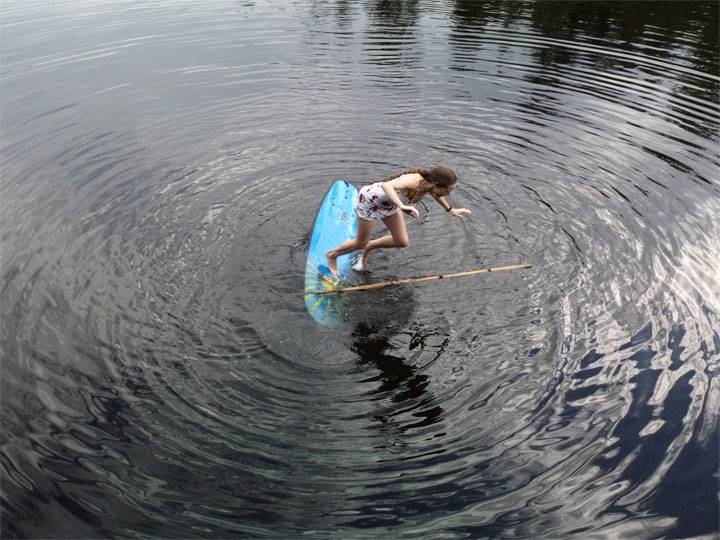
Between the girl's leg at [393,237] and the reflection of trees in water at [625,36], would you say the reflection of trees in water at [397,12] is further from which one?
the girl's leg at [393,237]

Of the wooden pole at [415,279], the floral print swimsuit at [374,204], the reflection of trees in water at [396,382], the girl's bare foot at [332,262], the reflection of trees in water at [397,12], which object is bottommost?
the reflection of trees in water at [396,382]

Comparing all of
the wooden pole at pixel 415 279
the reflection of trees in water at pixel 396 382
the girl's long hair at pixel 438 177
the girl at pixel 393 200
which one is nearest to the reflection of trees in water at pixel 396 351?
the reflection of trees in water at pixel 396 382

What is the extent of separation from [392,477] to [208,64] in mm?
18803

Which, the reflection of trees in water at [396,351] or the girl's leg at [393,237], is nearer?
the reflection of trees in water at [396,351]

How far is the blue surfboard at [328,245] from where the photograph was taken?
8.84 meters

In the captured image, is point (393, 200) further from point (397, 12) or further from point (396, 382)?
point (397, 12)

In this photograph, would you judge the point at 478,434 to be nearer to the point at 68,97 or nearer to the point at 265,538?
the point at 265,538

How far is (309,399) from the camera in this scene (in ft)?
23.6

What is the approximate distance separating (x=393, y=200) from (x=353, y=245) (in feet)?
5.23

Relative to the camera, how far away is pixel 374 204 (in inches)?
343

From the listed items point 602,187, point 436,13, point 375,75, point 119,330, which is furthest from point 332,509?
point 436,13

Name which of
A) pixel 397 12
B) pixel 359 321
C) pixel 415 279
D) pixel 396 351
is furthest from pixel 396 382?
pixel 397 12

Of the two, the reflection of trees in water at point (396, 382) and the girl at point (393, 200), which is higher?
the girl at point (393, 200)

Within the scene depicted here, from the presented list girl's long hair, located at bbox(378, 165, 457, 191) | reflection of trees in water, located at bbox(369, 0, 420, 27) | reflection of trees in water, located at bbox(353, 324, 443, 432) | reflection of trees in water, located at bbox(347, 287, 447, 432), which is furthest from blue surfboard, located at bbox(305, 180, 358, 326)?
reflection of trees in water, located at bbox(369, 0, 420, 27)
